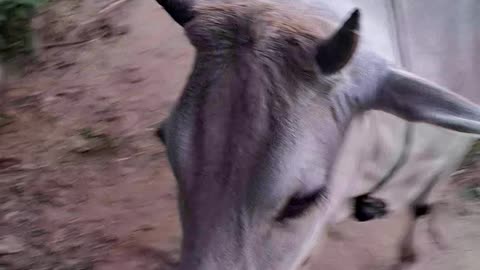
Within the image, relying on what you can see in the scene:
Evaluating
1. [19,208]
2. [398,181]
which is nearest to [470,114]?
[398,181]

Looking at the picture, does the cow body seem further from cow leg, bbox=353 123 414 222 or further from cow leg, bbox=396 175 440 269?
cow leg, bbox=396 175 440 269

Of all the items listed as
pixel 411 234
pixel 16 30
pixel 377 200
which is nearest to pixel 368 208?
pixel 377 200

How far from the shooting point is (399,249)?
3.56 metres

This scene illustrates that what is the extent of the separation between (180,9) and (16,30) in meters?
2.59

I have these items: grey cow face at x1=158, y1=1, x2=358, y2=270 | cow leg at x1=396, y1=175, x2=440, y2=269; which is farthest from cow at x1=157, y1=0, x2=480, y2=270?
cow leg at x1=396, y1=175, x2=440, y2=269

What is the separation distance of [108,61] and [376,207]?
2.06 m

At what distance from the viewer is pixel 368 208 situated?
126 inches

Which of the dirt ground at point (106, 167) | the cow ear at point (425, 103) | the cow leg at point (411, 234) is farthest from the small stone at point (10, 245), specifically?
the cow ear at point (425, 103)

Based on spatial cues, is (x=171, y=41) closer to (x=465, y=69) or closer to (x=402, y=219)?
(x=402, y=219)

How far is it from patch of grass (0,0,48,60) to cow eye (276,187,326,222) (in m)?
2.88

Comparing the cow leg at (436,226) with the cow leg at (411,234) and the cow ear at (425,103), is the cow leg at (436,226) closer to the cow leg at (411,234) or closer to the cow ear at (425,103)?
the cow leg at (411,234)

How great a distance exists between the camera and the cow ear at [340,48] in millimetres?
2018

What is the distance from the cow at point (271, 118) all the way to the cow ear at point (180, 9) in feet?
0.10

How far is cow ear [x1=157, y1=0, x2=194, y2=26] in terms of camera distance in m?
2.41
